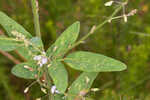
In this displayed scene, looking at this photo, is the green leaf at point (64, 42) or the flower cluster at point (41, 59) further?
the green leaf at point (64, 42)

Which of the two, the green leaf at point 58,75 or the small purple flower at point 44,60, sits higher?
the small purple flower at point 44,60

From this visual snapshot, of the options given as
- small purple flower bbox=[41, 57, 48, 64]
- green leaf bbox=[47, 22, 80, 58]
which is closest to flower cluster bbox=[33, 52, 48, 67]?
small purple flower bbox=[41, 57, 48, 64]

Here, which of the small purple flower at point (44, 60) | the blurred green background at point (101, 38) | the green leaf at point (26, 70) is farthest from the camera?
the blurred green background at point (101, 38)

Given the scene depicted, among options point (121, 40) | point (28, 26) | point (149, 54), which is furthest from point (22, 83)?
point (149, 54)

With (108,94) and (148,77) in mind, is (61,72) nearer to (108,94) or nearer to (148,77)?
(108,94)

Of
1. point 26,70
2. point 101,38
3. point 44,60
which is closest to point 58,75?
point 44,60

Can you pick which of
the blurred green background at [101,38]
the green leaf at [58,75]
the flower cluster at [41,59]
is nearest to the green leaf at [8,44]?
the flower cluster at [41,59]

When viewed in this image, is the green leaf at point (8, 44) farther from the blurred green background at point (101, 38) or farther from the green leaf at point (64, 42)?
the blurred green background at point (101, 38)

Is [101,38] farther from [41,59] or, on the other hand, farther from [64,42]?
[41,59]
